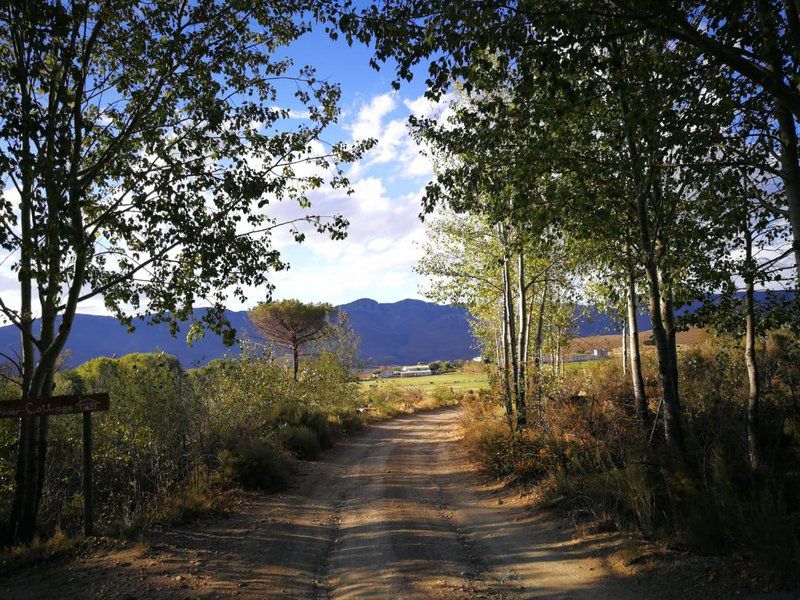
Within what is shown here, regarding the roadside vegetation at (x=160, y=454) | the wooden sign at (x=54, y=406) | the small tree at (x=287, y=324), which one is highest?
the small tree at (x=287, y=324)

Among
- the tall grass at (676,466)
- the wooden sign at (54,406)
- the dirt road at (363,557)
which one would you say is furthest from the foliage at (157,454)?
the tall grass at (676,466)

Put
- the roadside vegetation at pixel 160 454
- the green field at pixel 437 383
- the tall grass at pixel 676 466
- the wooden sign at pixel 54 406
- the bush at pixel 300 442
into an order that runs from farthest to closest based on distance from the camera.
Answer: the green field at pixel 437 383 < the bush at pixel 300 442 < the roadside vegetation at pixel 160 454 < the wooden sign at pixel 54 406 < the tall grass at pixel 676 466

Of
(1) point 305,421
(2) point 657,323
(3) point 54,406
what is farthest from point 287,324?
(2) point 657,323

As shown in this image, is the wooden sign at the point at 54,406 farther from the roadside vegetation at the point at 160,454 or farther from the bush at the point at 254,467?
the bush at the point at 254,467

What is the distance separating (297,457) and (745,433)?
11.8m

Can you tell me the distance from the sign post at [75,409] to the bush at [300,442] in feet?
27.0

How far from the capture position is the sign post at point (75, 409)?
7.61 metres

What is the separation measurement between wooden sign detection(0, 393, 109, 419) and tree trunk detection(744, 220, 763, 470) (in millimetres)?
10215

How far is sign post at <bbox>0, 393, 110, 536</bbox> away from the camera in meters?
7.61

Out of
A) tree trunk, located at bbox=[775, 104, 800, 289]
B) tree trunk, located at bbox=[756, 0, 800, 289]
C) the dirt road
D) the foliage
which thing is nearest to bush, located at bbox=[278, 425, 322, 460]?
the foliage

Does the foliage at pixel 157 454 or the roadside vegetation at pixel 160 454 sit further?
the foliage at pixel 157 454

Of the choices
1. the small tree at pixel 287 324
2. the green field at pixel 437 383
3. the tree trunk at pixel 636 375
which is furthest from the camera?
the small tree at pixel 287 324

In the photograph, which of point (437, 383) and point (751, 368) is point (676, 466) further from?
point (437, 383)

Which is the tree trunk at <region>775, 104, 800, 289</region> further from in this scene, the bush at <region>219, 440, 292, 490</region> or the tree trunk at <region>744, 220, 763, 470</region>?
the bush at <region>219, 440, 292, 490</region>
